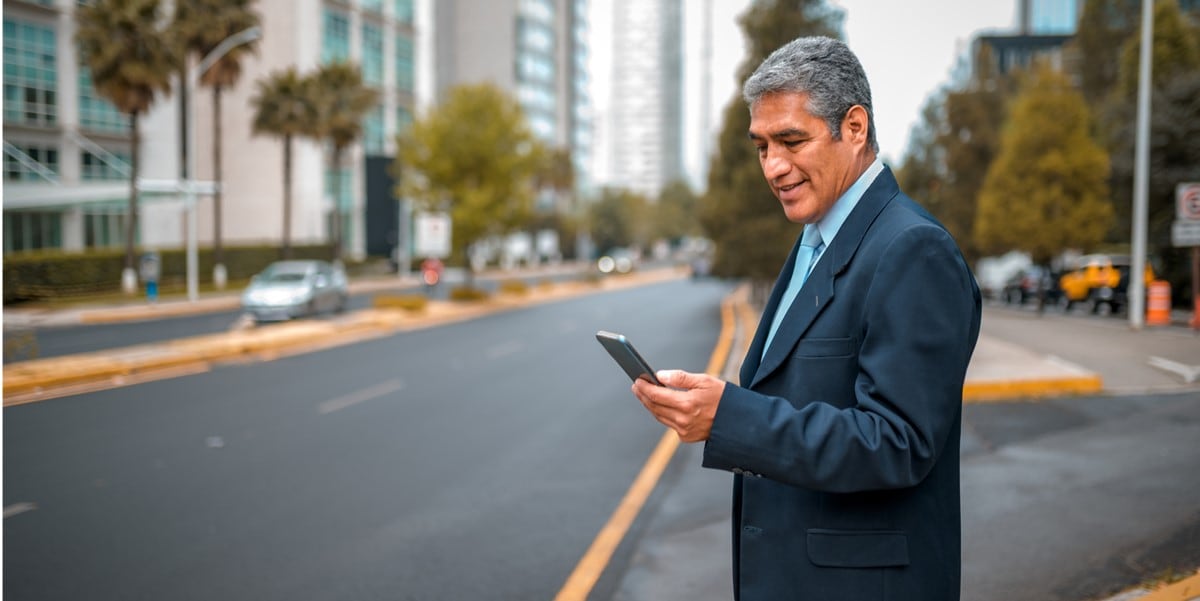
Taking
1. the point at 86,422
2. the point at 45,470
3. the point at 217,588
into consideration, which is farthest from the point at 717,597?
the point at 86,422

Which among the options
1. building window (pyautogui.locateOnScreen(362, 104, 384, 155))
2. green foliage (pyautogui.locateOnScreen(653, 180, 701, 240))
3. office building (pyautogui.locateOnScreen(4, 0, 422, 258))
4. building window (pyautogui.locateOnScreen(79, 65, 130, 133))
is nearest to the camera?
office building (pyautogui.locateOnScreen(4, 0, 422, 258))

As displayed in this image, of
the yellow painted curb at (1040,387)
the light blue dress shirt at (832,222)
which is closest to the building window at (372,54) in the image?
the yellow painted curb at (1040,387)

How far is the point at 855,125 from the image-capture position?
212cm

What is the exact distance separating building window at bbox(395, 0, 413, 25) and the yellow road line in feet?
210

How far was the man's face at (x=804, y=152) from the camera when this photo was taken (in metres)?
2.08

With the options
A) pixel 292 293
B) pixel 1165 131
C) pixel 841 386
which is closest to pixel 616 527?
pixel 841 386

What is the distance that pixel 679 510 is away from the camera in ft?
22.6

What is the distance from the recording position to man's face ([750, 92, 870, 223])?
2.08 metres

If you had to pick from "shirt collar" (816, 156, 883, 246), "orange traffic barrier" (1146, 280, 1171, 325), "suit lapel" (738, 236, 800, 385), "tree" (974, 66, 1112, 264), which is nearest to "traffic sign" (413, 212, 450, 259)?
"tree" (974, 66, 1112, 264)

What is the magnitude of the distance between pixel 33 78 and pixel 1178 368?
39.4 meters

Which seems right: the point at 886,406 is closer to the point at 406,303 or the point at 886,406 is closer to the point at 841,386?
the point at 841,386

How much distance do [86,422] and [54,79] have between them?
3331cm

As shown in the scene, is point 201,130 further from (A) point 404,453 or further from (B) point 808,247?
(B) point 808,247

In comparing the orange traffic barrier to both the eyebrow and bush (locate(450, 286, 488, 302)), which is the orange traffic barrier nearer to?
the eyebrow
